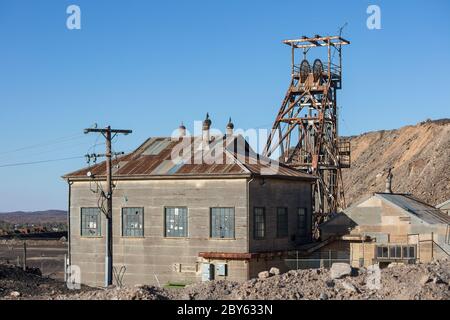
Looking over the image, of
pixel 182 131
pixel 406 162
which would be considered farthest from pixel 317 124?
pixel 406 162

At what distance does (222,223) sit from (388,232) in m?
8.68

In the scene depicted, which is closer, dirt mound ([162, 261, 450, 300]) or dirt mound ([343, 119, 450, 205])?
dirt mound ([162, 261, 450, 300])

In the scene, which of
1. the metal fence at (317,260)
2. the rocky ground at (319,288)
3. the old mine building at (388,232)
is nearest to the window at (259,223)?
the metal fence at (317,260)

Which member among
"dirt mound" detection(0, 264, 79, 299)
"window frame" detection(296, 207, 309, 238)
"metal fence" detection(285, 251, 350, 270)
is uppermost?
"window frame" detection(296, 207, 309, 238)

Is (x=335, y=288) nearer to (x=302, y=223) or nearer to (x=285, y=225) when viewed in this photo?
(x=285, y=225)

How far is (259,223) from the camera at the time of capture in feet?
116

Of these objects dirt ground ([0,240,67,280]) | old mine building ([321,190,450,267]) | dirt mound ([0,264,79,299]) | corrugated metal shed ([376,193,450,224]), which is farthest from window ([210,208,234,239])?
dirt ground ([0,240,67,280])

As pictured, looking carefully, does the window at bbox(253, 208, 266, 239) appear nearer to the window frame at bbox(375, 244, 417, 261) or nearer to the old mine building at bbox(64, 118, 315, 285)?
the old mine building at bbox(64, 118, 315, 285)

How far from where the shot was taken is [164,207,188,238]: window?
35844mm

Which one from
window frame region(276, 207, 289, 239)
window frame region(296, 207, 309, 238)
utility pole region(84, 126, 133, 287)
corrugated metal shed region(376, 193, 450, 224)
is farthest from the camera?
window frame region(296, 207, 309, 238)

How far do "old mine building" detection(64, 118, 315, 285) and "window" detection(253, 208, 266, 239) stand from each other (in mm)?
44

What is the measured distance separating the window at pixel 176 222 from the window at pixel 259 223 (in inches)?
125

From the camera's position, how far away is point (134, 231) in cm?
3700
